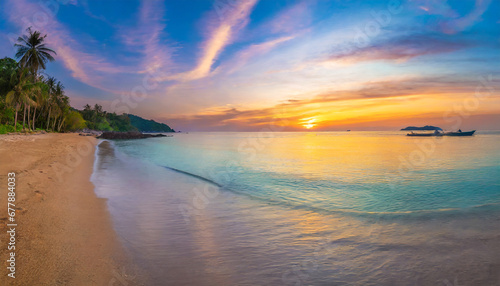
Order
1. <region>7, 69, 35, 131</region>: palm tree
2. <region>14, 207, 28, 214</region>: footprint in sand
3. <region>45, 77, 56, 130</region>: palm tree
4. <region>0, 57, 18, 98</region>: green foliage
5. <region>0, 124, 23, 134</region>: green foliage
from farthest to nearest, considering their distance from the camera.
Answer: <region>45, 77, 56, 130</region>: palm tree
<region>0, 57, 18, 98</region>: green foliage
<region>7, 69, 35, 131</region>: palm tree
<region>0, 124, 23, 134</region>: green foliage
<region>14, 207, 28, 214</region>: footprint in sand

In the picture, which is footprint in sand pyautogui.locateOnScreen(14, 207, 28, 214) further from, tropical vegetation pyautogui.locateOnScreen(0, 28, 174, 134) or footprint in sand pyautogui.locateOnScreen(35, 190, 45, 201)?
tropical vegetation pyautogui.locateOnScreen(0, 28, 174, 134)

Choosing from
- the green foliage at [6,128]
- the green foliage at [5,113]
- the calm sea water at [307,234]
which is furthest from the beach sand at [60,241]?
the green foliage at [5,113]

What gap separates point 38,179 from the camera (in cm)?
1016

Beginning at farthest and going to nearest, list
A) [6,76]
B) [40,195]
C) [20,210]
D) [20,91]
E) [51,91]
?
[51,91] < [6,76] < [20,91] < [40,195] < [20,210]

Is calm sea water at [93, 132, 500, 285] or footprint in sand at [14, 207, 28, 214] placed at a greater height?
footprint in sand at [14, 207, 28, 214]

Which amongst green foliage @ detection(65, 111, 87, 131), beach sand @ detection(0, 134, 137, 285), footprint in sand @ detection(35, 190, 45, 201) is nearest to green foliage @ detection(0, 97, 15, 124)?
green foliage @ detection(65, 111, 87, 131)

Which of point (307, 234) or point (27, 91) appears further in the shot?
point (27, 91)

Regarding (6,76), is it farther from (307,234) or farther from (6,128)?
(307,234)

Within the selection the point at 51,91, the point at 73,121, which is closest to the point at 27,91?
the point at 51,91

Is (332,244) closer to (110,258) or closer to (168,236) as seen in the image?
(168,236)

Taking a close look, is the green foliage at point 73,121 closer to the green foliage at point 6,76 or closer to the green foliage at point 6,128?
the green foliage at point 6,76

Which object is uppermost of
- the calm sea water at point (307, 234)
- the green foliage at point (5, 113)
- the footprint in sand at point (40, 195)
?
the green foliage at point (5, 113)

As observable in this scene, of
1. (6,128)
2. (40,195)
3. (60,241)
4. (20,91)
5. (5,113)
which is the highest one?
(20,91)

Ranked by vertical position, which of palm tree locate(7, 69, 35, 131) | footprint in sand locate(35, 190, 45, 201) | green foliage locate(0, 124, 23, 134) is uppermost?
palm tree locate(7, 69, 35, 131)
